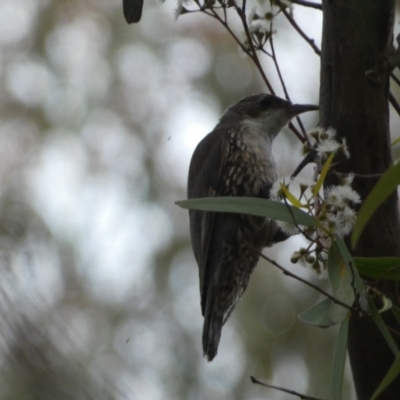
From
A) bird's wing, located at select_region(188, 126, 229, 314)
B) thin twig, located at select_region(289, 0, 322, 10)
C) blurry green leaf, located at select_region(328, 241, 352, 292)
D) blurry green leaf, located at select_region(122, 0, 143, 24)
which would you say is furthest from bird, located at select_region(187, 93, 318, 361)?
blurry green leaf, located at select_region(328, 241, 352, 292)

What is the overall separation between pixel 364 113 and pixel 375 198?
0.90m

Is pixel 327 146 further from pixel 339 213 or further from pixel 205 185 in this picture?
pixel 205 185

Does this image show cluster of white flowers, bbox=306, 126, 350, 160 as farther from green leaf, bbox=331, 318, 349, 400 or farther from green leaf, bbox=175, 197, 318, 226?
green leaf, bbox=331, 318, 349, 400

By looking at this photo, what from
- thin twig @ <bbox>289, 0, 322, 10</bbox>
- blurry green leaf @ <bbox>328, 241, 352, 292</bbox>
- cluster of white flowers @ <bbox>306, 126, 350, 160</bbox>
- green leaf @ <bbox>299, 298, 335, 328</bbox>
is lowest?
green leaf @ <bbox>299, 298, 335, 328</bbox>

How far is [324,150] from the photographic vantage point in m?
2.08

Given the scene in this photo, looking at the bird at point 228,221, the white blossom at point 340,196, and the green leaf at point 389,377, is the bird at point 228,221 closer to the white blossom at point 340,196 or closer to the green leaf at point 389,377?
the white blossom at point 340,196

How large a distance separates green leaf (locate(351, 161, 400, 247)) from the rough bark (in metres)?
0.74

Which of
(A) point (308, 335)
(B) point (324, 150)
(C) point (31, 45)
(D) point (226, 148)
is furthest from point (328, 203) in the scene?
(C) point (31, 45)

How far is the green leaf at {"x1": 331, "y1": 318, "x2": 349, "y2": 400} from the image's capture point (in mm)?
1803

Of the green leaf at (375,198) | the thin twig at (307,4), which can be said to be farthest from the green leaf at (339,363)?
the thin twig at (307,4)

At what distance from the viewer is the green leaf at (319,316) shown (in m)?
1.83

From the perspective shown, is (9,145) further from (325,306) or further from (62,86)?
(325,306)

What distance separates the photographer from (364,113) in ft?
7.45

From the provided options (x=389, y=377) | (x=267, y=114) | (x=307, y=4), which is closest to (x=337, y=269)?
(x=389, y=377)
